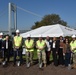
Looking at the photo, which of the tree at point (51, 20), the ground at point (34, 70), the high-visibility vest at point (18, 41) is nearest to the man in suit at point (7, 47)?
the high-visibility vest at point (18, 41)

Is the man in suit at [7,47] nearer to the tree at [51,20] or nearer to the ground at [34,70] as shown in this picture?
the ground at [34,70]

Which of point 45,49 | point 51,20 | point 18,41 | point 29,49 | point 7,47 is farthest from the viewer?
point 51,20

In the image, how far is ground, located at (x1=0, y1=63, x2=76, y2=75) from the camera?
12.9 m

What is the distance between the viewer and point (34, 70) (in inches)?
527

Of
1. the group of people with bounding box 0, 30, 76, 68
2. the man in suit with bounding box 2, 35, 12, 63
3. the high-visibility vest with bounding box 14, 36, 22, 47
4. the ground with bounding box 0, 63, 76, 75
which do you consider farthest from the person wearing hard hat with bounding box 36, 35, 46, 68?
the man in suit with bounding box 2, 35, 12, 63

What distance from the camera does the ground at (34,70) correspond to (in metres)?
12.9

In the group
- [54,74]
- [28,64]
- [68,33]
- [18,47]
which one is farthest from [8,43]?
[68,33]

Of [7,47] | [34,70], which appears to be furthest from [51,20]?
[34,70]

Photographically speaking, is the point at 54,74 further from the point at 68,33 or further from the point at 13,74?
the point at 68,33

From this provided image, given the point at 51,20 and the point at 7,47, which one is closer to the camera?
the point at 7,47

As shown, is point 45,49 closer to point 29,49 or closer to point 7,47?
point 29,49

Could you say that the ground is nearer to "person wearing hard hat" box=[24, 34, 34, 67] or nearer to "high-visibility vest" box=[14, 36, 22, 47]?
"person wearing hard hat" box=[24, 34, 34, 67]

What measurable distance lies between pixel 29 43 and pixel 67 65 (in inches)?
98.5

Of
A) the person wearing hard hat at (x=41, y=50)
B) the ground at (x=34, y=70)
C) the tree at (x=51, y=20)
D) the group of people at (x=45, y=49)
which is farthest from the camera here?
the tree at (x=51, y=20)
